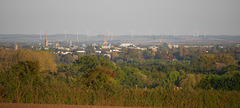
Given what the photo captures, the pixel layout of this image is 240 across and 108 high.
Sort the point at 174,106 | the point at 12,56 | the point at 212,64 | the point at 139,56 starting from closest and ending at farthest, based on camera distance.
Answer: the point at 174,106, the point at 12,56, the point at 212,64, the point at 139,56

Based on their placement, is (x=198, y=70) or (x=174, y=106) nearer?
(x=174, y=106)

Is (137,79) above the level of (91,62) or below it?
below

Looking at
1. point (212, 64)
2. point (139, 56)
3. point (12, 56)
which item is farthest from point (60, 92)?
point (139, 56)

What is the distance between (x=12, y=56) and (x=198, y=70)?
100ft

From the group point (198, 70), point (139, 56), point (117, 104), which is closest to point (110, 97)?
point (117, 104)

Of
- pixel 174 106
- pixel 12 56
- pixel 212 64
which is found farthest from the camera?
pixel 212 64

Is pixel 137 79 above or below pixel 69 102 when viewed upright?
below

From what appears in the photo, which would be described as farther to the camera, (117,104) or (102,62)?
(102,62)

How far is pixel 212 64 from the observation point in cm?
5378

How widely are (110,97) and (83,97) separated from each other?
642 millimetres

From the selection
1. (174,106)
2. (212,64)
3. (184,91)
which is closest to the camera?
(174,106)

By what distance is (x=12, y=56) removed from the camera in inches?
1543

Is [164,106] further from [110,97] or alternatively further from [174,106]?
[110,97]

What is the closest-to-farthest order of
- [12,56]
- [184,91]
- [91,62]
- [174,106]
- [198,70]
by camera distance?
1. [174,106]
2. [184,91]
3. [91,62]
4. [12,56]
5. [198,70]
